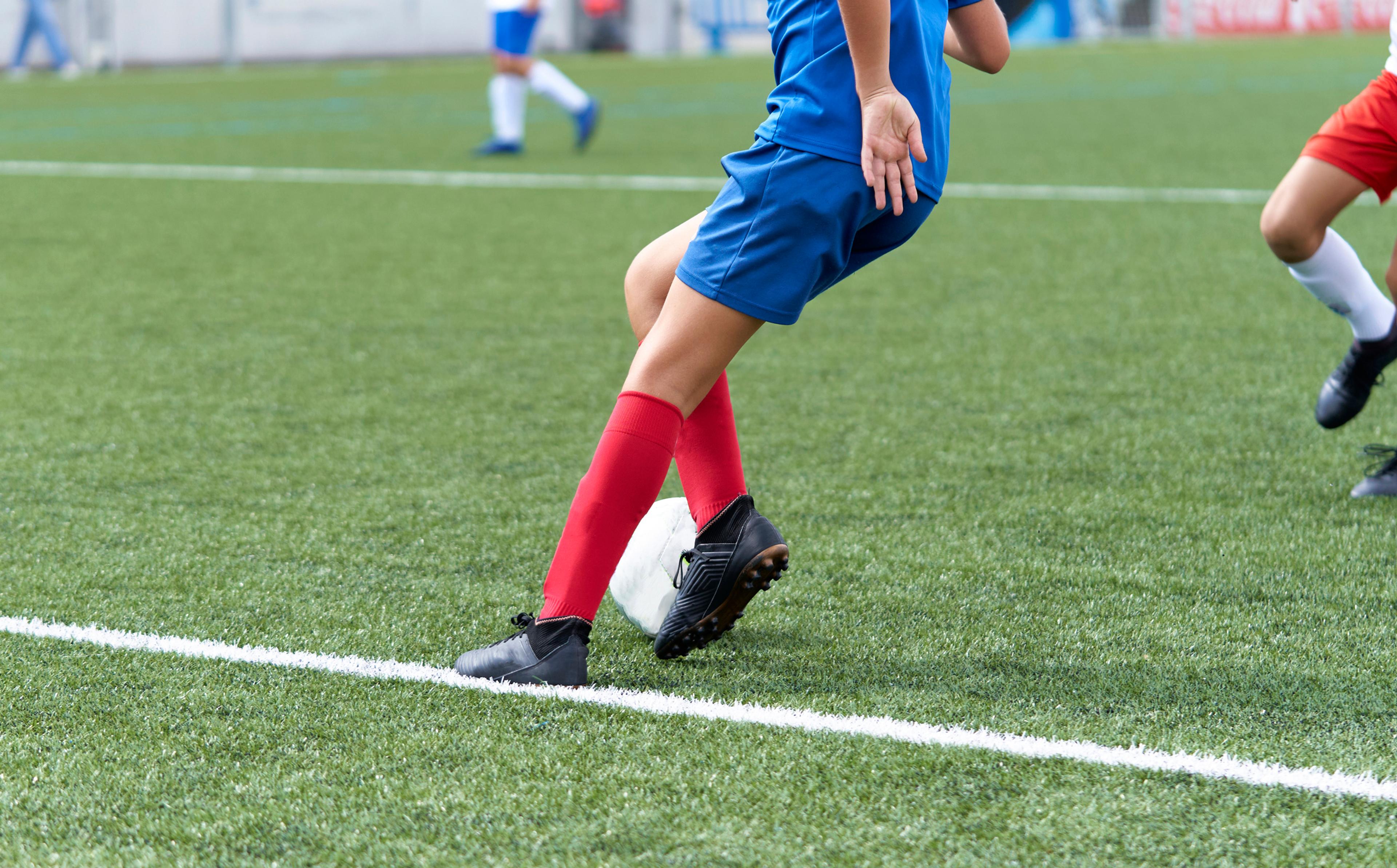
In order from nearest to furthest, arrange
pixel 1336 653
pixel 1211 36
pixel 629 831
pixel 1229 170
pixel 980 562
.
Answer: pixel 629 831 → pixel 1336 653 → pixel 980 562 → pixel 1229 170 → pixel 1211 36

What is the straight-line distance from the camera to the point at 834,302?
6031 millimetres

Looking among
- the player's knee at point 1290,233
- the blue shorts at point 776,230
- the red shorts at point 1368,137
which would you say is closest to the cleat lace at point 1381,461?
the player's knee at point 1290,233

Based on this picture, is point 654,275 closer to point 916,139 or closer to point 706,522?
point 706,522

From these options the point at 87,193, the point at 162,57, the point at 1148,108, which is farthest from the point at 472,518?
the point at 162,57

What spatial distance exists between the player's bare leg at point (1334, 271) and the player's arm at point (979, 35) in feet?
3.60

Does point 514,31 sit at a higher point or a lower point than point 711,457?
lower

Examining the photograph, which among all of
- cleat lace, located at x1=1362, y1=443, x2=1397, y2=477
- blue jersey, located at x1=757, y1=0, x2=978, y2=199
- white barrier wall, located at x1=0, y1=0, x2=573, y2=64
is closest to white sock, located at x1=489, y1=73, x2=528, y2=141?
cleat lace, located at x1=1362, y1=443, x2=1397, y2=477

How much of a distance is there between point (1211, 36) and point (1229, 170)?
26709 mm

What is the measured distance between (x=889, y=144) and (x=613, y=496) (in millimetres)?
663

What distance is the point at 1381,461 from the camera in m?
3.80

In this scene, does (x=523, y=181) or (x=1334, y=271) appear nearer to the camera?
(x=1334, y=271)

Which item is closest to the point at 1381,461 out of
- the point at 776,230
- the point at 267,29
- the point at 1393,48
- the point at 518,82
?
the point at 1393,48

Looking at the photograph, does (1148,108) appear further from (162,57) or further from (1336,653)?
Answer: (162,57)

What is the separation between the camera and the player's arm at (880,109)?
2.22m
